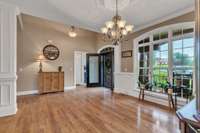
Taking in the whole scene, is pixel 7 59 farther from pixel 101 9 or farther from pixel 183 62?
pixel 183 62

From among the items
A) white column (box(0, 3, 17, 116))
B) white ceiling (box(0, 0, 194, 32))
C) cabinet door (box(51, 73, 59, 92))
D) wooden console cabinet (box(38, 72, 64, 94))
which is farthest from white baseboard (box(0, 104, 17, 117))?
cabinet door (box(51, 73, 59, 92))

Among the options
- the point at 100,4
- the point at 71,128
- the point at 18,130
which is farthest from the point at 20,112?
the point at 100,4

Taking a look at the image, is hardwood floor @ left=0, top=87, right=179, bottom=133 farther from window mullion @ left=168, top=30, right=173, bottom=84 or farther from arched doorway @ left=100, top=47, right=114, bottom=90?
arched doorway @ left=100, top=47, right=114, bottom=90

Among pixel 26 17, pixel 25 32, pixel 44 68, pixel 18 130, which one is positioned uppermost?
pixel 26 17

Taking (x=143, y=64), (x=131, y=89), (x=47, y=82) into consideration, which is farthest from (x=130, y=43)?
(x=47, y=82)

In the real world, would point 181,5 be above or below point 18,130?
above

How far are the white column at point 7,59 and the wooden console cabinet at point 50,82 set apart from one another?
2.91 m

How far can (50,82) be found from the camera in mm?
7160

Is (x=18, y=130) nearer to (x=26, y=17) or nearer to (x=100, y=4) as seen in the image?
(x=100, y=4)

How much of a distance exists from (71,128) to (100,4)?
333 cm

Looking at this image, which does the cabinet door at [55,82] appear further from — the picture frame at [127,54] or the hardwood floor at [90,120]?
the picture frame at [127,54]

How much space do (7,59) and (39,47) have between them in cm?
347

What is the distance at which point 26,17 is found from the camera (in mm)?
6383

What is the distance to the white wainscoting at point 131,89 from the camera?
4888 mm
